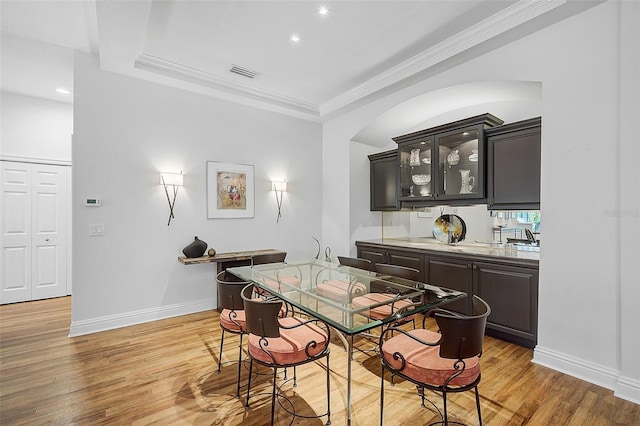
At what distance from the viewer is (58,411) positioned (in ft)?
6.65

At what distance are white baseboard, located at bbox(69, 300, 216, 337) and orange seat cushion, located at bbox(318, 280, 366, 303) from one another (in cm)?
242

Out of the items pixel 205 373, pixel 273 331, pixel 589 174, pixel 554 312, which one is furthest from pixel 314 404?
pixel 589 174

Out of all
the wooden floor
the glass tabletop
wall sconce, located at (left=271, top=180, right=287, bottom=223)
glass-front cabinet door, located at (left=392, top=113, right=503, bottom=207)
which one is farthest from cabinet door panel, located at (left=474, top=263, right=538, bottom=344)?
wall sconce, located at (left=271, top=180, right=287, bottom=223)

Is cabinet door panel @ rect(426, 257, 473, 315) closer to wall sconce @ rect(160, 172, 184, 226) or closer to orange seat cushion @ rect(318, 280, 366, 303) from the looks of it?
orange seat cushion @ rect(318, 280, 366, 303)

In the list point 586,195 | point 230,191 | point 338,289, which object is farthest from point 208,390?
point 586,195

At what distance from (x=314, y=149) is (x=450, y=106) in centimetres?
226

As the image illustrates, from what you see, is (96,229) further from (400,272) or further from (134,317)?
(400,272)

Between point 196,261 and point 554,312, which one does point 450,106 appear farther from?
point 196,261

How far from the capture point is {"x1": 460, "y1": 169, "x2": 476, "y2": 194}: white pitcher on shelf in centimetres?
351

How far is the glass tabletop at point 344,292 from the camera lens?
1729 millimetres

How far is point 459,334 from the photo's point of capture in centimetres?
151

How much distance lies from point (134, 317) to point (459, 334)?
371 cm

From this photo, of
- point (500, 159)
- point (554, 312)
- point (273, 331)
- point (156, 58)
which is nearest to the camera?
point (273, 331)

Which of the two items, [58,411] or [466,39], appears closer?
[58,411]
